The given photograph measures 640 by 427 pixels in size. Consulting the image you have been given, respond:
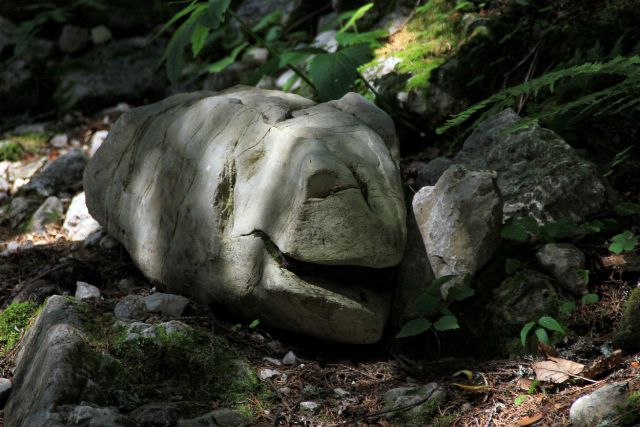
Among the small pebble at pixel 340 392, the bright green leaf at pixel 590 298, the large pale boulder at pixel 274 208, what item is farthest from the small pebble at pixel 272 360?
the bright green leaf at pixel 590 298

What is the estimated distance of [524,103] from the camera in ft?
14.8

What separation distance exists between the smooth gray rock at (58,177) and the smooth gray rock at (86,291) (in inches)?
72.1

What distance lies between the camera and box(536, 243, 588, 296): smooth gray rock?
3246 millimetres

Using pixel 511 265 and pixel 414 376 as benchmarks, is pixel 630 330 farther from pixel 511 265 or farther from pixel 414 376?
pixel 414 376

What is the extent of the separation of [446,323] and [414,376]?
0.91ft

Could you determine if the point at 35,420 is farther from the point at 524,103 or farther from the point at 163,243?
the point at 524,103

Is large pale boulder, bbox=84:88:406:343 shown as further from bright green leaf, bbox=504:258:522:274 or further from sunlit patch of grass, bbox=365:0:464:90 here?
sunlit patch of grass, bbox=365:0:464:90

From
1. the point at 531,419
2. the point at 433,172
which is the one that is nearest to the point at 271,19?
the point at 433,172

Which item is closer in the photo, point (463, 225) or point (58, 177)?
point (463, 225)

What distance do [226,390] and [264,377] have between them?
189mm

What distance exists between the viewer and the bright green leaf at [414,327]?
122 inches

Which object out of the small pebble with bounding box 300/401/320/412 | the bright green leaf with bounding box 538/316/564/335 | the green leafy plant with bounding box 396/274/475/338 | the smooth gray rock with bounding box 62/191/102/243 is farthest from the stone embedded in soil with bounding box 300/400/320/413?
the smooth gray rock with bounding box 62/191/102/243

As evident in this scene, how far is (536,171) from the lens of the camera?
12.2 ft

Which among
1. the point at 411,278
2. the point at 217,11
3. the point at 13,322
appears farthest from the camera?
the point at 217,11
